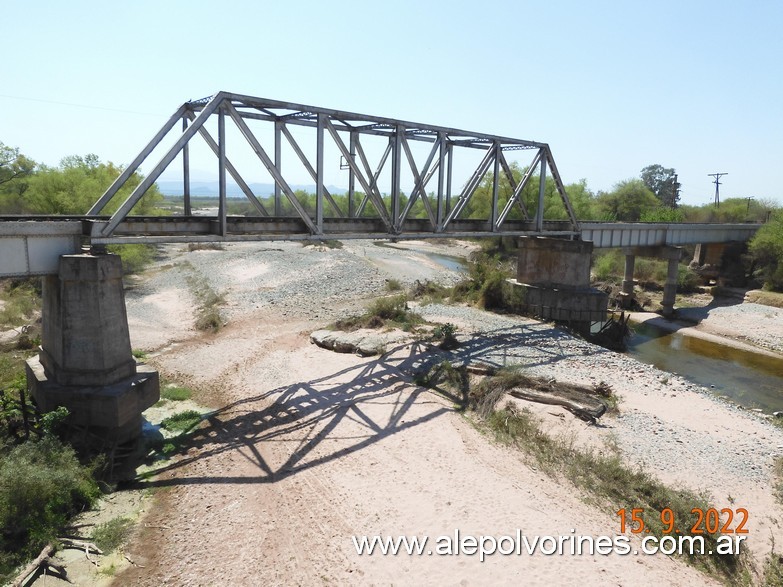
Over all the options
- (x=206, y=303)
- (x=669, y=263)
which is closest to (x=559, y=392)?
(x=206, y=303)

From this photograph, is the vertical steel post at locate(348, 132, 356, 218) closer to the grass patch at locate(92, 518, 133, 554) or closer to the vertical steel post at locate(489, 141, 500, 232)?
the vertical steel post at locate(489, 141, 500, 232)

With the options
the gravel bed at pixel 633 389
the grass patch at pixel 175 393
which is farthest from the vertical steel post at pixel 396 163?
the grass patch at pixel 175 393

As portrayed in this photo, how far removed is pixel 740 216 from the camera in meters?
72.9

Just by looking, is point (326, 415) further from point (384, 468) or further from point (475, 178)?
point (475, 178)

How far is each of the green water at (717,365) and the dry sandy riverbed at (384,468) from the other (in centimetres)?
519

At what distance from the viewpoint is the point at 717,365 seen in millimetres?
28281

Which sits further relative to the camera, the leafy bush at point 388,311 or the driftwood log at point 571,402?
the leafy bush at point 388,311

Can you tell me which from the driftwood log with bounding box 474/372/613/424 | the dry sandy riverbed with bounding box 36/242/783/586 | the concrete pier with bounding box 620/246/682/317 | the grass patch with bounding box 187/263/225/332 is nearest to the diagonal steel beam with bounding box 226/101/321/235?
the dry sandy riverbed with bounding box 36/242/783/586

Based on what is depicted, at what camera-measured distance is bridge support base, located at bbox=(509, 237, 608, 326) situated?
90.9 feet

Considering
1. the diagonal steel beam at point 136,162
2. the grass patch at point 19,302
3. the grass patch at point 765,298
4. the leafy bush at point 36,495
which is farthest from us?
the grass patch at point 765,298

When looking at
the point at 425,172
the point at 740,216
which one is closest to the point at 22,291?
the point at 425,172

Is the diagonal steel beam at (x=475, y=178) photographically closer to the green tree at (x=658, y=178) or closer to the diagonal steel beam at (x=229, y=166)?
the diagonal steel beam at (x=229, y=166)
